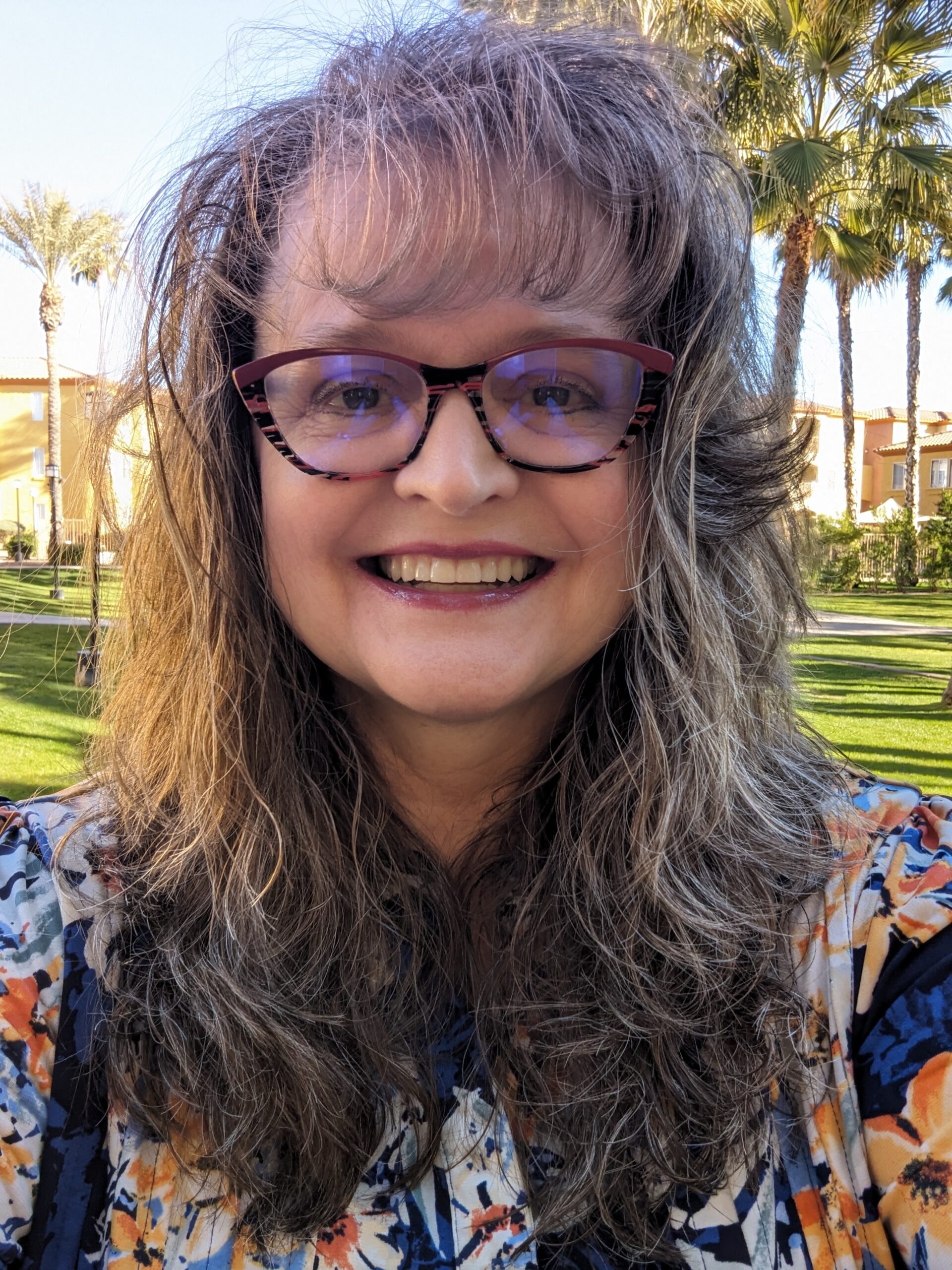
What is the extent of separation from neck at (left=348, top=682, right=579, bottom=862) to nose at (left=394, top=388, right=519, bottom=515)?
13.4 inches

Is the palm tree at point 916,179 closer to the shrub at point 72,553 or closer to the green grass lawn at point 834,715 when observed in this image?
the green grass lawn at point 834,715

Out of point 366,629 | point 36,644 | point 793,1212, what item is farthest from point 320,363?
point 36,644

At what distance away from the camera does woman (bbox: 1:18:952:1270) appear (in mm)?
1141

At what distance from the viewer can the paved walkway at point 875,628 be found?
51.6ft

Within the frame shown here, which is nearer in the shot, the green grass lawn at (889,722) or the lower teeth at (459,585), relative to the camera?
the lower teeth at (459,585)

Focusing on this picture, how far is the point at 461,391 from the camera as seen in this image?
3.88 feet

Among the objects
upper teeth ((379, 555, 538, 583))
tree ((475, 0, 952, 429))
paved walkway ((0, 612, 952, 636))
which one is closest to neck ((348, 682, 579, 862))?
upper teeth ((379, 555, 538, 583))

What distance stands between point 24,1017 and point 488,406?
898 millimetres

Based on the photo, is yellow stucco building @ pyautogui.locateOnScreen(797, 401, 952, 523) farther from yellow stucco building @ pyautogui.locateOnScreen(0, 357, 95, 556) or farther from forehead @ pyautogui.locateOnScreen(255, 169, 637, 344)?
forehead @ pyautogui.locateOnScreen(255, 169, 637, 344)

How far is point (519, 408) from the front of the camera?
1.19 m

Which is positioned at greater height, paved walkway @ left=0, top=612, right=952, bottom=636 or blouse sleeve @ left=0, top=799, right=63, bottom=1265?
blouse sleeve @ left=0, top=799, right=63, bottom=1265

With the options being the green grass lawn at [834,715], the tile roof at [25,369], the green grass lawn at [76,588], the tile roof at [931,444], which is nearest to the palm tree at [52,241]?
the tile roof at [25,369]

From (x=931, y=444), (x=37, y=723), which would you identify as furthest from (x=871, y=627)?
(x=931, y=444)

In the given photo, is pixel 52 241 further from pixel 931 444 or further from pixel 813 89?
pixel 931 444
